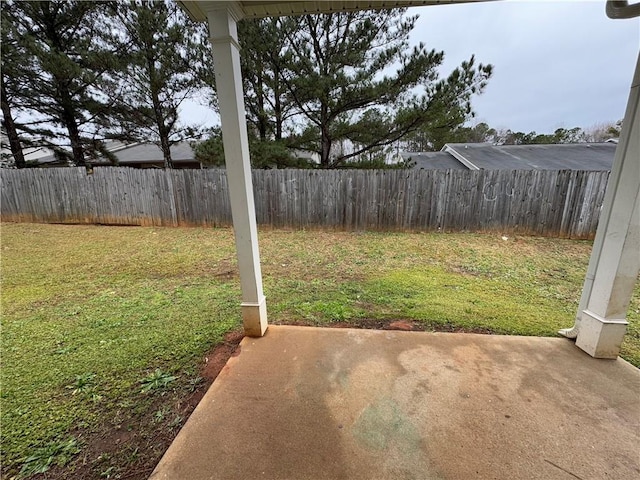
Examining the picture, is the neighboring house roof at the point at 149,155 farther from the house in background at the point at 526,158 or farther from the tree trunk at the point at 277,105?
the house in background at the point at 526,158

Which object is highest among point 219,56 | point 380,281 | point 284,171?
point 219,56

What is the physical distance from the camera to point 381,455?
1.21 metres

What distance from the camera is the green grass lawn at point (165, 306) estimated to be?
142cm

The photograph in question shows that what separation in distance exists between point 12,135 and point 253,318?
36.4 feet

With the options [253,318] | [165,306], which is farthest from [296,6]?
[165,306]

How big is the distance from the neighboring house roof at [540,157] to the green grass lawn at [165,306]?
4.05 meters

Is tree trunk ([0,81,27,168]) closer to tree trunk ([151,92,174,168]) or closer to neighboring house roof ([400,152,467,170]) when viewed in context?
tree trunk ([151,92,174,168])

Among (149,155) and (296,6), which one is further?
(149,155)

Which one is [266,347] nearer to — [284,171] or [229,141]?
[229,141]

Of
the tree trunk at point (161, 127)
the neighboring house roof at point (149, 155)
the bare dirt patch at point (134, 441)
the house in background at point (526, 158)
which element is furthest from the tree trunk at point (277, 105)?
the neighboring house roof at point (149, 155)

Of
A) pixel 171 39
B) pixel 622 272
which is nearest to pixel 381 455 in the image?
pixel 622 272

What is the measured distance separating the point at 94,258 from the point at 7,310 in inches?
72.6

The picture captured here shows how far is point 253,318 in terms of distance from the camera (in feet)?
6.72

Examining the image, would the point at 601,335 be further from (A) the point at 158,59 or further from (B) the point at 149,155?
(B) the point at 149,155
